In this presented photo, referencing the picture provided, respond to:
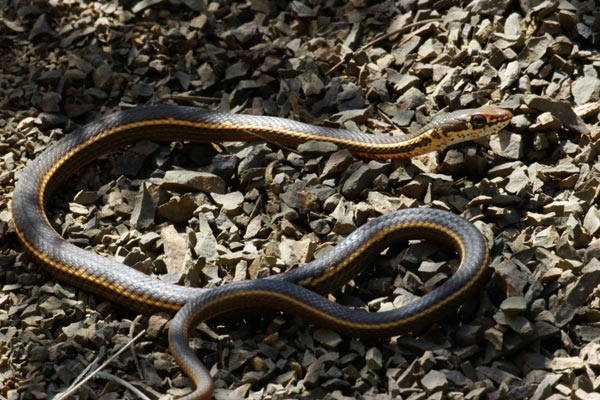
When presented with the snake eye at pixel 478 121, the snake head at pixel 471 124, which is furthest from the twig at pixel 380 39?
the snake eye at pixel 478 121

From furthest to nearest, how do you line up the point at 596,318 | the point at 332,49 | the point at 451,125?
the point at 332,49
the point at 451,125
the point at 596,318

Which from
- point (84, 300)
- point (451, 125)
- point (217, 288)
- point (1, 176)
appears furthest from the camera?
point (1, 176)

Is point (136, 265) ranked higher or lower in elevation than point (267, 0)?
lower

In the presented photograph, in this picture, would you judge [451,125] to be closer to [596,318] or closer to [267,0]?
[596,318]

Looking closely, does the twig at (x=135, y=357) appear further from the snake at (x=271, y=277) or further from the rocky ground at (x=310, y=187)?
the snake at (x=271, y=277)

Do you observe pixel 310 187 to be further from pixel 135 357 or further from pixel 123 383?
pixel 123 383

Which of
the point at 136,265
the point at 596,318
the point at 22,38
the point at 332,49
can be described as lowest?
the point at 596,318

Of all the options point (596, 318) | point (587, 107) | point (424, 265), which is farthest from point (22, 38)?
point (596, 318)

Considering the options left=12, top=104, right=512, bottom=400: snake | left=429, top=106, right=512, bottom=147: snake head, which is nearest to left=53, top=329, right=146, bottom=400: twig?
left=12, top=104, right=512, bottom=400: snake
